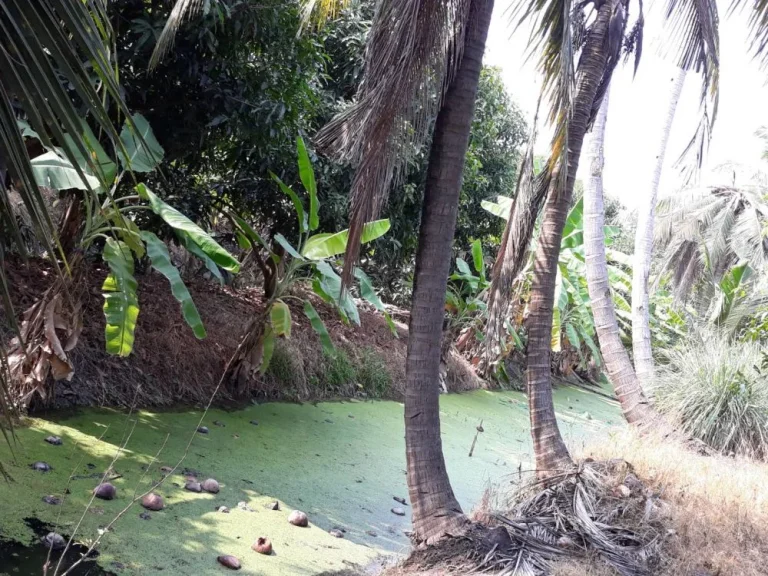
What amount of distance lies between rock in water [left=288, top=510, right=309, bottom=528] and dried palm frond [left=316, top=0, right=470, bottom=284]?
Result: 1.62 meters

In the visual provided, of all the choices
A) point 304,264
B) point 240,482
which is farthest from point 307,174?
point 240,482

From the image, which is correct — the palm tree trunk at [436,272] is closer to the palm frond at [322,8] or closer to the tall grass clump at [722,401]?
the palm frond at [322,8]

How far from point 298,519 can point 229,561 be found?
0.83 meters

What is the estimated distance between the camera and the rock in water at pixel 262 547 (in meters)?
3.79

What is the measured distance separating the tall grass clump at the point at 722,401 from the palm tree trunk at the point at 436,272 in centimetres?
437

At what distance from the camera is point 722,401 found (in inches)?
293

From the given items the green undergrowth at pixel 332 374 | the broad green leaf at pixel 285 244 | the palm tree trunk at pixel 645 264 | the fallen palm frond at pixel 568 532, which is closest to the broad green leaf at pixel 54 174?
the broad green leaf at pixel 285 244

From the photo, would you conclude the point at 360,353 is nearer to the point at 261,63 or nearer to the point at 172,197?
the point at 172,197

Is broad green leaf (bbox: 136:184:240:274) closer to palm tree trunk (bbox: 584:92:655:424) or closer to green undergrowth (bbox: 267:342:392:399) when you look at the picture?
green undergrowth (bbox: 267:342:392:399)

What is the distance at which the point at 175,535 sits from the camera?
12.1 ft

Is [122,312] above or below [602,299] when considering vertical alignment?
below

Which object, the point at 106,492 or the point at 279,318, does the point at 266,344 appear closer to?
the point at 279,318

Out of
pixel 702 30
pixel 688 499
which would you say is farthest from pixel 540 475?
pixel 702 30

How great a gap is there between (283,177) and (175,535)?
4.66 meters
